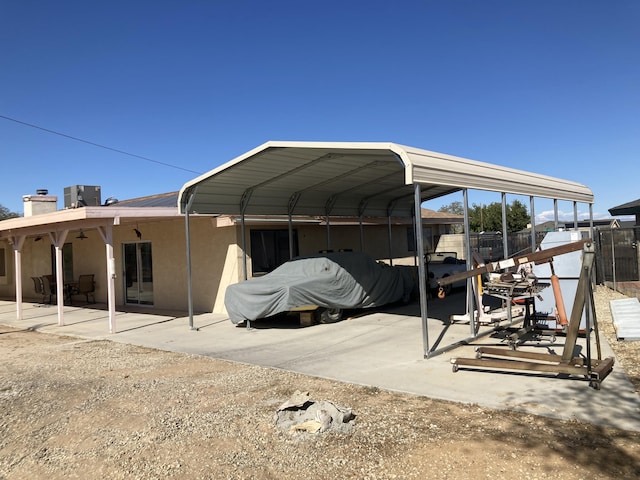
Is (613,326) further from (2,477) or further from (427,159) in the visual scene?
(2,477)

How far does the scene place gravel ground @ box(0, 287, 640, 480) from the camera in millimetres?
3652

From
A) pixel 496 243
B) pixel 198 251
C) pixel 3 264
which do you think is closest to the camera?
pixel 198 251

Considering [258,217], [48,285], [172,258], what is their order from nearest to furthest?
[258,217]
[172,258]
[48,285]

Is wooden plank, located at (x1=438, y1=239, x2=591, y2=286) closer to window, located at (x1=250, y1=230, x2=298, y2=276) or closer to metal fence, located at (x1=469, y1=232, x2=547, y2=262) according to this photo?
window, located at (x1=250, y1=230, x2=298, y2=276)

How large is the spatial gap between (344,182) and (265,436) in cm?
780

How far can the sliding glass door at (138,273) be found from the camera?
1477 centimetres

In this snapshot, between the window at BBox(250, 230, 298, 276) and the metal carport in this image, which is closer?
the metal carport

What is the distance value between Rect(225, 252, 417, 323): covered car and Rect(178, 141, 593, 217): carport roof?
187cm

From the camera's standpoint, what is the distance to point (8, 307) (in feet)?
56.9

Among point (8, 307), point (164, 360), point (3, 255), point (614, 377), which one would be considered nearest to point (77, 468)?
point (164, 360)

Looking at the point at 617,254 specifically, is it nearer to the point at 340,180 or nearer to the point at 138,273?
the point at 340,180

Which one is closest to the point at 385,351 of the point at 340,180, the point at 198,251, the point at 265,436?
the point at 265,436

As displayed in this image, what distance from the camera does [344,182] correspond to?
11.4 meters

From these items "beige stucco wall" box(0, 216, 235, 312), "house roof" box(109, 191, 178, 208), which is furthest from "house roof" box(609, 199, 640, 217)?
"house roof" box(109, 191, 178, 208)
